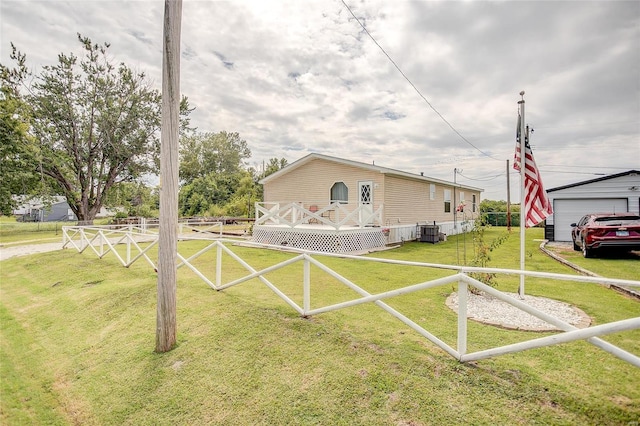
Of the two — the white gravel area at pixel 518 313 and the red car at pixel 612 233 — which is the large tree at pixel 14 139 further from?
the red car at pixel 612 233

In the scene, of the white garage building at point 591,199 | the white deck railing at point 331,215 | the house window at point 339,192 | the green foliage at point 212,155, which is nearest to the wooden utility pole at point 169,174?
the white deck railing at point 331,215

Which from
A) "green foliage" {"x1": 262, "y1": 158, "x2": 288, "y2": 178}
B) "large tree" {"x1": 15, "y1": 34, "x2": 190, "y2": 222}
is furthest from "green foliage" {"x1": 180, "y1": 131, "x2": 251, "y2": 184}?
"large tree" {"x1": 15, "y1": 34, "x2": 190, "y2": 222}

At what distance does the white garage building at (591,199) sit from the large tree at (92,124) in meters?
24.1

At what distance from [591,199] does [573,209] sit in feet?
2.39

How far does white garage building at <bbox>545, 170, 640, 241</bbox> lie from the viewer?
12086 mm

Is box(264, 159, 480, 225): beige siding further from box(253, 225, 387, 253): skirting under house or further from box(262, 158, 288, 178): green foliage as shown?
box(262, 158, 288, 178): green foliage

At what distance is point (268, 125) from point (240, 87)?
15.0 meters

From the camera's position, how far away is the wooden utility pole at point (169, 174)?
387cm

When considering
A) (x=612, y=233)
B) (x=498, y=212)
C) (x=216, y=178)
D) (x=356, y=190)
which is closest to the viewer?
(x=612, y=233)

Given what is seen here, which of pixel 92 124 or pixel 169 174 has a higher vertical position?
pixel 92 124

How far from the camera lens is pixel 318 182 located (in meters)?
15.2

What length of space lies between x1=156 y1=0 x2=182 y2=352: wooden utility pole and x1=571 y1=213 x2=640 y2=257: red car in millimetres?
11077

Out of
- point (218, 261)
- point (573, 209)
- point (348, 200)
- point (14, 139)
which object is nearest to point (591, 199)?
point (573, 209)

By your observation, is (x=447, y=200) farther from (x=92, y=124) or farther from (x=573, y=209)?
(x=92, y=124)
